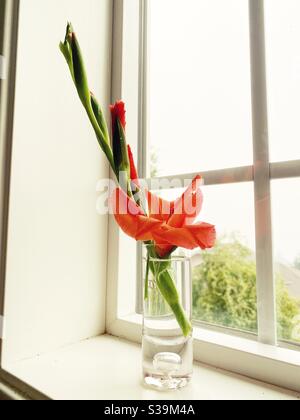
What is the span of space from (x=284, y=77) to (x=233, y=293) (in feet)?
2.15

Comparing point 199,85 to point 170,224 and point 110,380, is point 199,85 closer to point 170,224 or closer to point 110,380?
point 170,224

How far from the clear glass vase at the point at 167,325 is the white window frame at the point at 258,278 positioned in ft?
0.40

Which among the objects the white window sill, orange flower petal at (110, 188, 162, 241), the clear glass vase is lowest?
the white window sill

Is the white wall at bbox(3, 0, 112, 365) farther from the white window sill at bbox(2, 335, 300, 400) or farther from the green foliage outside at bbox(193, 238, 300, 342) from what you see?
the green foliage outside at bbox(193, 238, 300, 342)

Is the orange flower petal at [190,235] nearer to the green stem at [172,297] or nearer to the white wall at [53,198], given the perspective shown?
the green stem at [172,297]

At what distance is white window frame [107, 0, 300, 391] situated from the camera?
0.59m

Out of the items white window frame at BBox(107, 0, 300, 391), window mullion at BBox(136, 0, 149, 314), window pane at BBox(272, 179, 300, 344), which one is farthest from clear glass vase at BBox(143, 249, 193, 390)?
window mullion at BBox(136, 0, 149, 314)

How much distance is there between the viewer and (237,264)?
0.92 m

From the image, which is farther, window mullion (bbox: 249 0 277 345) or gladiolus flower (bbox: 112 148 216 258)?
window mullion (bbox: 249 0 277 345)

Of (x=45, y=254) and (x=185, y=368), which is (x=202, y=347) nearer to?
(x=185, y=368)

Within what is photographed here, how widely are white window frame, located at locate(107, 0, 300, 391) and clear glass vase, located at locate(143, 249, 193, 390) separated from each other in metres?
0.12

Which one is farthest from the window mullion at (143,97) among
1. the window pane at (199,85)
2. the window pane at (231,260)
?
the window pane at (231,260)

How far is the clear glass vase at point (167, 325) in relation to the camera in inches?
21.5
